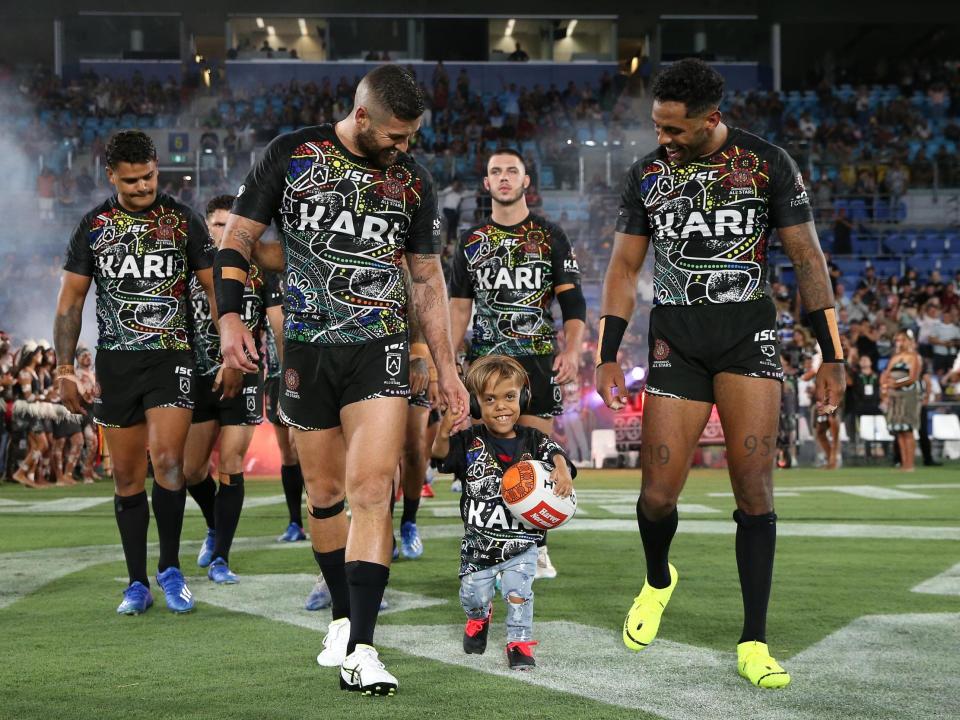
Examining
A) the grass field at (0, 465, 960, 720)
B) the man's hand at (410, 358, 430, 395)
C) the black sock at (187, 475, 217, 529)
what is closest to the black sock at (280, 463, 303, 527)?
the grass field at (0, 465, 960, 720)

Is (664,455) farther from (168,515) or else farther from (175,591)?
(168,515)

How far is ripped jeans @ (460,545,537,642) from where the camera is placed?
4.52 m

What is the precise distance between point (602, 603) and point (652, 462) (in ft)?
4.65

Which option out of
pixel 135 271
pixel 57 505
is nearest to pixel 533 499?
pixel 135 271

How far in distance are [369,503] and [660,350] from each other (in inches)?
50.9

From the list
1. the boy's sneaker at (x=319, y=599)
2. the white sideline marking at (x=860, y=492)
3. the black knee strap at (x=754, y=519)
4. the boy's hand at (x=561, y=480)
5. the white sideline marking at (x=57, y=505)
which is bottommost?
the white sideline marking at (x=860, y=492)

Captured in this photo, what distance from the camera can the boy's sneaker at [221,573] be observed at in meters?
6.50

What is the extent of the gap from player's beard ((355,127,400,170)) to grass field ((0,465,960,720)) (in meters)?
1.87

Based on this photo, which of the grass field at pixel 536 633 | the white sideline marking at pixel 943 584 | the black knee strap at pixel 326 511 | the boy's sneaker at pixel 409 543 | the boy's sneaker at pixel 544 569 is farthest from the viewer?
the boy's sneaker at pixel 409 543

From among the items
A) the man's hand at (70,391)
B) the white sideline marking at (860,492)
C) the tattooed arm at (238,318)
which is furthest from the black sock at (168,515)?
the white sideline marking at (860,492)

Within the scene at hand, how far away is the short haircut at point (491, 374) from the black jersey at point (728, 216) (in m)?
0.69

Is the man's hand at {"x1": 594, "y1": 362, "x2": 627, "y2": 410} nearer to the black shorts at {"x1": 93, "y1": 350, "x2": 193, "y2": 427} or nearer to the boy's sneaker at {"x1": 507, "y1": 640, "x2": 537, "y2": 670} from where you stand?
the boy's sneaker at {"x1": 507, "y1": 640, "x2": 537, "y2": 670}

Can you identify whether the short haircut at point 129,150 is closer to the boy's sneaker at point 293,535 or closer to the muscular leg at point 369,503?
the muscular leg at point 369,503

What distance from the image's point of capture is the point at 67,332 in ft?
19.2
